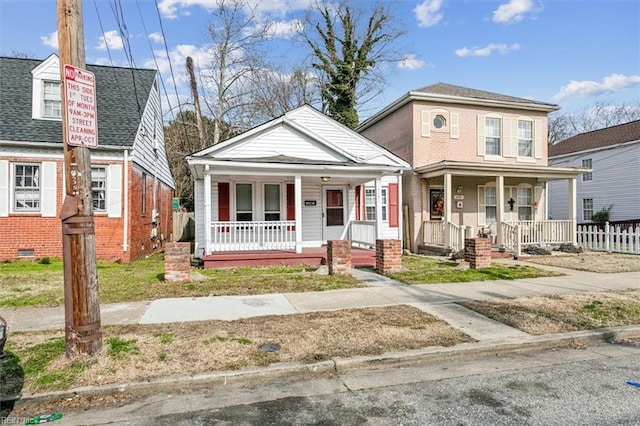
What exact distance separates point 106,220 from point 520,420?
41.9 feet

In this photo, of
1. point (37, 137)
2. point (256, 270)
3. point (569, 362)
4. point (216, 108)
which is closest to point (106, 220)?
point (37, 137)

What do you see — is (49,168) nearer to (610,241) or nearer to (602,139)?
(610,241)

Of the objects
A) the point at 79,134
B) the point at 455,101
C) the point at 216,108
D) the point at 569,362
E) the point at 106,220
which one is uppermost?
the point at 216,108

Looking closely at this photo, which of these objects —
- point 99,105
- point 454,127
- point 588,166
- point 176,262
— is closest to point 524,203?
point 454,127

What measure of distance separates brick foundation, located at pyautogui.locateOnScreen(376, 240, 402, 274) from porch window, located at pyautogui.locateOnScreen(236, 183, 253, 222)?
5177mm

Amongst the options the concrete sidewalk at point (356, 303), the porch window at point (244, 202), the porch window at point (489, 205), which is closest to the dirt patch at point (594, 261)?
the concrete sidewalk at point (356, 303)

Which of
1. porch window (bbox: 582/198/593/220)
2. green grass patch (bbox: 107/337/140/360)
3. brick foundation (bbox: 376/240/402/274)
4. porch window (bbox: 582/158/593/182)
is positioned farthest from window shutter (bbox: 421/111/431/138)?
porch window (bbox: 582/198/593/220)

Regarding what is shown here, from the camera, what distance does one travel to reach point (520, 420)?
311cm

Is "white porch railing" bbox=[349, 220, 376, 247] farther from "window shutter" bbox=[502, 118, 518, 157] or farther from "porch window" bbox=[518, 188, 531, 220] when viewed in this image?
"porch window" bbox=[518, 188, 531, 220]

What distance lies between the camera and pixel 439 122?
15531mm

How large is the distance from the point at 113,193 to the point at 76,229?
31.2 ft

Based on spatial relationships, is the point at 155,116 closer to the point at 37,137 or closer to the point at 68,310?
the point at 37,137

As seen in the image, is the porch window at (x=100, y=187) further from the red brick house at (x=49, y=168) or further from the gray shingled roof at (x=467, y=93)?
the gray shingled roof at (x=467, y=93)

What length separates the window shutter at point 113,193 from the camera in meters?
12.6
